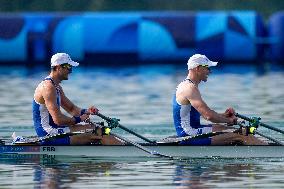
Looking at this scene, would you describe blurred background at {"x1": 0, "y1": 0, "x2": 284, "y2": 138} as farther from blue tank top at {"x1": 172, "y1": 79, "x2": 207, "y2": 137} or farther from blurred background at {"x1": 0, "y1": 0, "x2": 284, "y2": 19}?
blue tank top at {"x1": 172, "y1": 79, "x2": 207, "y2": 137}

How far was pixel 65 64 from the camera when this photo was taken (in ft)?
78.4

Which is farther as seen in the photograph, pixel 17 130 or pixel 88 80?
pixel 88 80

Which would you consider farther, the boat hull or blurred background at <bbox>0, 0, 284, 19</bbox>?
blurred background at <bbox>0, 0, 284, 19</bbox>

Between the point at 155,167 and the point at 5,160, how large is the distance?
9.43 feet

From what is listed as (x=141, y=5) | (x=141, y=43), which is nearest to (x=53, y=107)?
(x=141, y=43)

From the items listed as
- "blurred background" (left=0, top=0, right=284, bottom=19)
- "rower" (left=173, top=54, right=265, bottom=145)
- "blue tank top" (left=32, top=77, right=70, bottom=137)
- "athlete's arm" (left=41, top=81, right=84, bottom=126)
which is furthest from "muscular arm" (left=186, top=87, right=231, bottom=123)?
"blurred background" (left=0, top=0, right=284, bottom=19)

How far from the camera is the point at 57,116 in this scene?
23641 mm

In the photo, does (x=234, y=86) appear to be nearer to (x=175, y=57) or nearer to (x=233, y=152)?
(x=175, y=57)

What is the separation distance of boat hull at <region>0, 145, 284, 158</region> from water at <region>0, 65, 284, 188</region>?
174mm

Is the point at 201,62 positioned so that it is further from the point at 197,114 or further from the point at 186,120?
the point at 186,120

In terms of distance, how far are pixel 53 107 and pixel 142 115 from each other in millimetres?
9826

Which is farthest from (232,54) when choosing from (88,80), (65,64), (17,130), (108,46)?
(65,64)

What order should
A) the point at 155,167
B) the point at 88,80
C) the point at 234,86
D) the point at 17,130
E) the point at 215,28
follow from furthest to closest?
the point at 215,28, the point at 88,80, the point at 234,86, the point at 17,130, the point at 155,167

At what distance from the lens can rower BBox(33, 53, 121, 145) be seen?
77.9 ft
